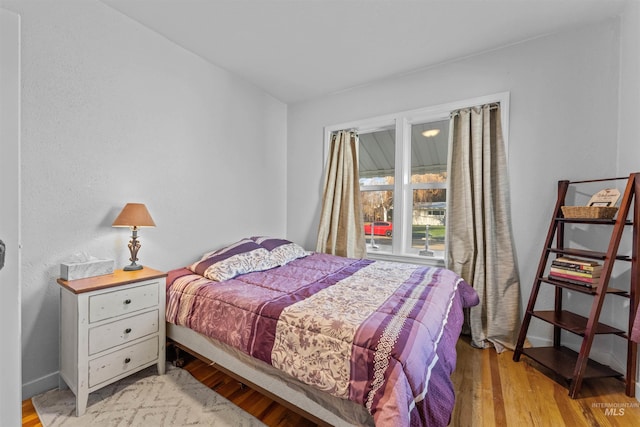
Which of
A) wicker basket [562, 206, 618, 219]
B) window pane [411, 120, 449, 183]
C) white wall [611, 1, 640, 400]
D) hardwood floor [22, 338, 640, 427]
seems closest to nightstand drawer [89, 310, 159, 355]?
hardwood floor [22, 338, 640, 427]

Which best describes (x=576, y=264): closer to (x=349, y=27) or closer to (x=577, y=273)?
(x=577, y=273)

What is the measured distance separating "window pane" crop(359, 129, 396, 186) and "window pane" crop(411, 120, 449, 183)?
240 mm

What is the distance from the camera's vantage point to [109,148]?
200 centimetres

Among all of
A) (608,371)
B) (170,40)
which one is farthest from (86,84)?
(608,371)

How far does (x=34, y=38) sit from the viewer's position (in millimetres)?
1662

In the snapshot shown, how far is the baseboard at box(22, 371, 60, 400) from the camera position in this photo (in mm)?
1643

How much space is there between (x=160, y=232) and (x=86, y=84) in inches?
45.7

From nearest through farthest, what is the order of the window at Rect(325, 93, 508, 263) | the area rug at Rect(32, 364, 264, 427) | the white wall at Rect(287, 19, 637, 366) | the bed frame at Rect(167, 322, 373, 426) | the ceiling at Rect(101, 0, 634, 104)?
the bed frame at Rect(167, 322, 373, 426) → the area rug at Rect(32, 364, 264, 427) → the ceiling at Rect(101, 0, 634, 104) → the white wall at Rect(287, 19, 637, 366) → the window at Rect(325, 93, 508, 263)

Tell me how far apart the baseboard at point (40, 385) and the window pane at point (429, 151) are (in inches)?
131

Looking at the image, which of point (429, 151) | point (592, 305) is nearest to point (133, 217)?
point (429, 151)

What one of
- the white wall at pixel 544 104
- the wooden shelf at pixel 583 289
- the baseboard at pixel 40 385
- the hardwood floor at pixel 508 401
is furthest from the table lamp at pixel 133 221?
the wooden shelf at pixel 583 289

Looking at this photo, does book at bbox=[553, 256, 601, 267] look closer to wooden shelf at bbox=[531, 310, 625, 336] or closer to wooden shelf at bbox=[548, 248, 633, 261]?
wooden shelf at bbox=[548, 248, 633, 261]

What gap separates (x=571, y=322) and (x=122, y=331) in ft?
9.97

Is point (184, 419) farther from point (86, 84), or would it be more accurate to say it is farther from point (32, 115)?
point (86, 84)
